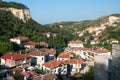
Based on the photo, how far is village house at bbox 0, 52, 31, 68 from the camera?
30.2 metres

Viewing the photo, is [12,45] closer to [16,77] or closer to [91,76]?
[16,77]

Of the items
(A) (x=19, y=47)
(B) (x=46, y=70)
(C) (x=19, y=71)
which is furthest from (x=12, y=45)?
(C) (x=19, y=71)

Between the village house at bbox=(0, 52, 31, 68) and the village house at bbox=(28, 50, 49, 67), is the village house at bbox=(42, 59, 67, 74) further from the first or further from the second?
the village house at bbox=(28, 50, 49, 67)

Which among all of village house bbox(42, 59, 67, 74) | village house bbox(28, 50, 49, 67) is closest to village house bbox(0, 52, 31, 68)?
village house bbox(42, 59, 67, 74)

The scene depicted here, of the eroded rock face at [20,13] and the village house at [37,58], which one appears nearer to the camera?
the village house at [37,58]

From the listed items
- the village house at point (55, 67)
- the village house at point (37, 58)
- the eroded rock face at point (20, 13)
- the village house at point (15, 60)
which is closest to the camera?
the village house at point (15, 60)

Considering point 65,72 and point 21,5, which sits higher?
point 21,5

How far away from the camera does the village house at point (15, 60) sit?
30250 mm

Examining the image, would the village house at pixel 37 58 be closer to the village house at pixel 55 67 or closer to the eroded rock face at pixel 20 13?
the village house at pixel 55 67

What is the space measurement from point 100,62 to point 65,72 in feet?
66.8

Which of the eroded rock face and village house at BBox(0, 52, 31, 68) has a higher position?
the eroded rock face

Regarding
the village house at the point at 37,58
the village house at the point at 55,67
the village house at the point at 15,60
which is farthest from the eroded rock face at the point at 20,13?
the village house at the point at 55,67

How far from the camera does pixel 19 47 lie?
40562 millimetres

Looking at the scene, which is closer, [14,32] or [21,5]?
[14,32]
